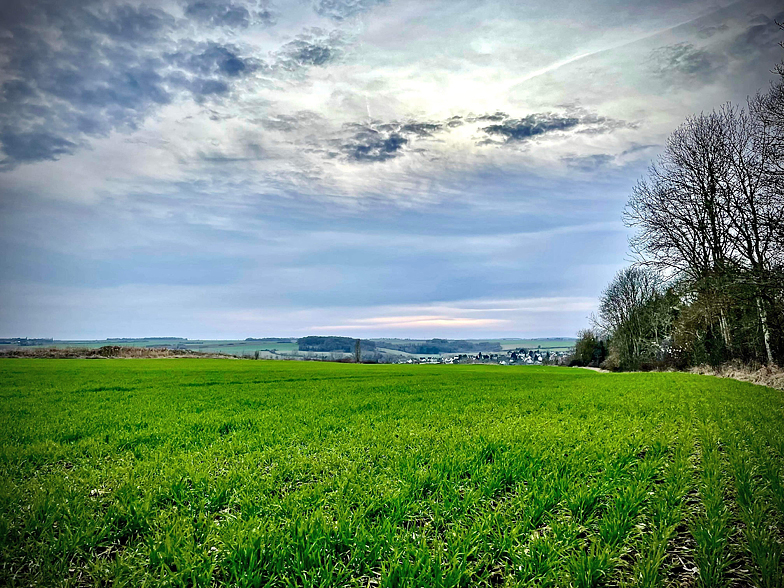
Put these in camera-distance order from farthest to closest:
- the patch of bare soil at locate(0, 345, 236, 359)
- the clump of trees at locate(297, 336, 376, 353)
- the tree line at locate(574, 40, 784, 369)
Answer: the clump of trees at locate(297, 336, 376, 353), the patch of bare soil at locate(0, 345, 236, 359), the tree line at locate(574, 40, 784, 369)

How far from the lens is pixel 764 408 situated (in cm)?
1248

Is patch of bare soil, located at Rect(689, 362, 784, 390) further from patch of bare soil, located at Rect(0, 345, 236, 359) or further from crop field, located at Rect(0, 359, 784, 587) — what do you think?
patch of bare soil, located at Rect(0, 345, 236, 359)

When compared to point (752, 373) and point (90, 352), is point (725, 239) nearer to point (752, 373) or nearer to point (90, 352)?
point (752, 373)

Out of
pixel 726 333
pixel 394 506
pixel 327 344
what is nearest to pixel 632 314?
pixel 726 333

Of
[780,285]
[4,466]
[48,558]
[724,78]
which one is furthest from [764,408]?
[724,78]

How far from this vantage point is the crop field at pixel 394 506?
345 centimetres

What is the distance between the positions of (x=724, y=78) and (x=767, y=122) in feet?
14.8

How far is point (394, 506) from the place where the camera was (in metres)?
4.53

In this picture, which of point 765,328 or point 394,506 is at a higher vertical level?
point 765,328

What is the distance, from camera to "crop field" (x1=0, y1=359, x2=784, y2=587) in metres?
3.45

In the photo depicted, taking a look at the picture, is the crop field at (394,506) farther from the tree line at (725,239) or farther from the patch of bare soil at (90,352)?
the patch of bare soil at (90,352)

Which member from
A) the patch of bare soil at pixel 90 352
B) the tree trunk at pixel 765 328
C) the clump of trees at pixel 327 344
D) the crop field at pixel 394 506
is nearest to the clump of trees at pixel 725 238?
the tree trunk at pixel 765 328

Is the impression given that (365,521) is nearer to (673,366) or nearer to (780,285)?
(780,285)

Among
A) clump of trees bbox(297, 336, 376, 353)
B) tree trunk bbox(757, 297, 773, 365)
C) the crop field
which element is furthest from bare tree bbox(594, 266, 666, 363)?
clump of trees bbox(297, 336, 376, 353)
